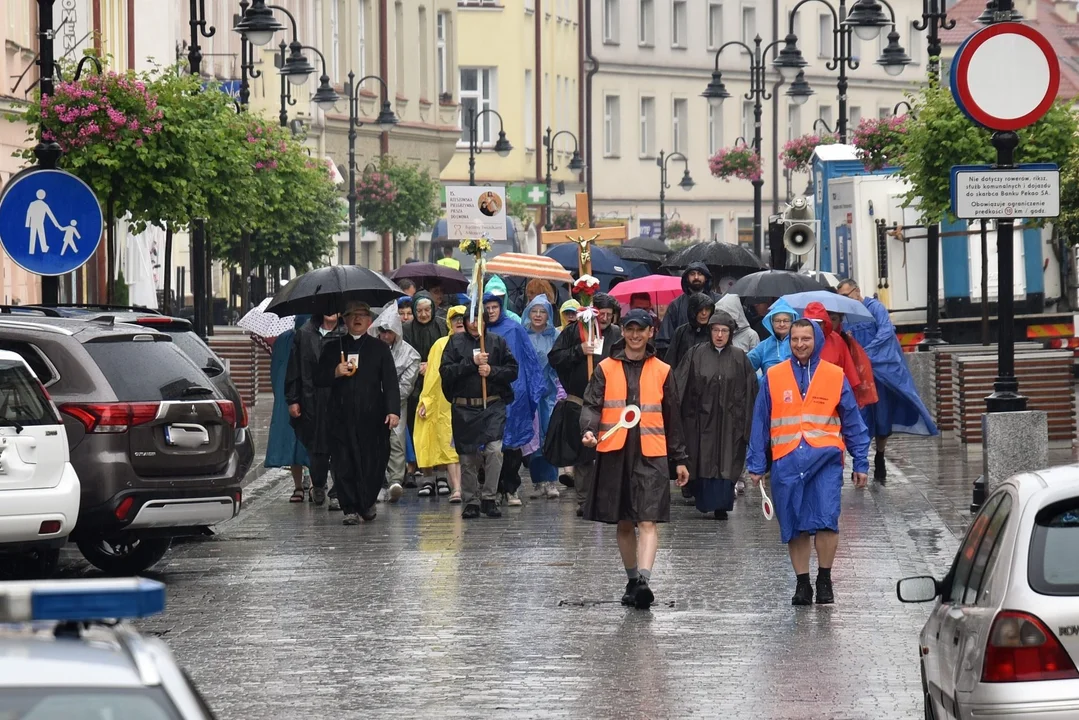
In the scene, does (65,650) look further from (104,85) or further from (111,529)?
(104,85)

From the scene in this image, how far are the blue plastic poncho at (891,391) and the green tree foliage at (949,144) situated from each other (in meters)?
5.22

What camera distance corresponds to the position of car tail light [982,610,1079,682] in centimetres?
613

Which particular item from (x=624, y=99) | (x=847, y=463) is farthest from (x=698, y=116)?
(x=847, y=463)

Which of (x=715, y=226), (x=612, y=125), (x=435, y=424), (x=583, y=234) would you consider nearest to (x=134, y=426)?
(x=435, y=424)

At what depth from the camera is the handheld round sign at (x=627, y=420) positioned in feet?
40.7

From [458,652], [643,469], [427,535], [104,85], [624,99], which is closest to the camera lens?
[458,652]

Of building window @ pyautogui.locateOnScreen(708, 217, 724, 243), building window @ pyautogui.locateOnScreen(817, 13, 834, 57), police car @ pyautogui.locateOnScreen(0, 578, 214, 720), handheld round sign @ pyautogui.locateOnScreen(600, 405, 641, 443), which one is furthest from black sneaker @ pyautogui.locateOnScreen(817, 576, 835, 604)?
building window @ pyautogui.locateOnScreen(817, 13, 834, 57)

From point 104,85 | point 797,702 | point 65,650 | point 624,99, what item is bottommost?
point 797,702

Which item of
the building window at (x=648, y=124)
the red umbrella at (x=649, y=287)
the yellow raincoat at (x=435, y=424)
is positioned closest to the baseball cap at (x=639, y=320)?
the yellow raincoat at (x=435, y=424)

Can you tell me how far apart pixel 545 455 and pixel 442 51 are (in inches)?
2148

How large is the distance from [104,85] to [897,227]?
13.6 metres

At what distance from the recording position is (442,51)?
6950 cm

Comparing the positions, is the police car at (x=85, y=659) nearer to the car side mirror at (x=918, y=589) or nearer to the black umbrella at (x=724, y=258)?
the car side mirror at (x=918, y=589)

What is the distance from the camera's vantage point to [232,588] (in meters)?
13.2
